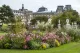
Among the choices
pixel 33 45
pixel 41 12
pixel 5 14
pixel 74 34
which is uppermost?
pixel 33 45

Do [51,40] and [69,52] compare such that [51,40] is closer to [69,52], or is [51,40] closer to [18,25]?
[69,52]

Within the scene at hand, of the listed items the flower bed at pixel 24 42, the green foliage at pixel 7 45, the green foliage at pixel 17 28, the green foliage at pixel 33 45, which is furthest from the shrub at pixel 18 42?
the green foliage at pixel 17 28

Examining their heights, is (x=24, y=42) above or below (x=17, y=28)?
above

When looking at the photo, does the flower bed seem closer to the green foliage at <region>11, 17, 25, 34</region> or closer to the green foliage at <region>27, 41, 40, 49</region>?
the green foliage at <region>27, 41, 40, 49</region>

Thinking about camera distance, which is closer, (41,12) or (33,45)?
(33,45)

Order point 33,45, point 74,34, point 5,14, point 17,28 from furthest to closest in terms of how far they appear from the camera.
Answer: point 5,14 → point 17,28 → point 74,34 → point 33,45

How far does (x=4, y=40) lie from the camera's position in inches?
731

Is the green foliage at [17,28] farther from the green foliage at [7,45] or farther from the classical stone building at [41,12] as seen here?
the classical stone building at [41,12]

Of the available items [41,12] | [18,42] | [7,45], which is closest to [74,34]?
[18,42]

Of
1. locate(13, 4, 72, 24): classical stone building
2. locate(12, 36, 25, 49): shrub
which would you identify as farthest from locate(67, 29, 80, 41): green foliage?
locate(13, 4, 72, 24): classical stone building

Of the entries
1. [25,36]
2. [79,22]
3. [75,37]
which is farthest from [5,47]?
[79,22]

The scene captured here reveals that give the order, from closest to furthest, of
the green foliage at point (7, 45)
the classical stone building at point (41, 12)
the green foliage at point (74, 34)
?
the green foliage at point (7, 45)
the green foliage at point (74, 34)
the classical stone building at point (41, 12)

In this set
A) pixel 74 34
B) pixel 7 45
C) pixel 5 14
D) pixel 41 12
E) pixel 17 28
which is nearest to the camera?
pixel 7 45

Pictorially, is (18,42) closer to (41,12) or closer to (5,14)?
(5,14)
